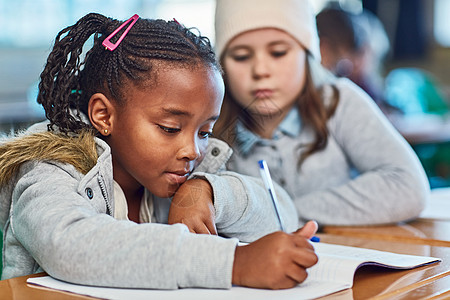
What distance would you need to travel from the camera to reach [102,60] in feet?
3.12

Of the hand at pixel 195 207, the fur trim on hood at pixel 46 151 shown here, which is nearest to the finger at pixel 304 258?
the hand at pixel 195 207

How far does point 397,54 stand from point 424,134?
344cm

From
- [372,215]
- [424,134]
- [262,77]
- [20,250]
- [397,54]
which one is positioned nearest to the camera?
[20,250]

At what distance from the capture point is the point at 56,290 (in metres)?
0.72

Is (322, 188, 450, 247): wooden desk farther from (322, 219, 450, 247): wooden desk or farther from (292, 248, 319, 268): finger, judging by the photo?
(292, 248, 319, 268): finger

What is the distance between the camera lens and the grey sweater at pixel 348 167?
4.27ft

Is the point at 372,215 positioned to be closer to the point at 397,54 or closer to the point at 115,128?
the point at 115,128

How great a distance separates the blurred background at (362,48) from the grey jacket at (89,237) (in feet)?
0.49

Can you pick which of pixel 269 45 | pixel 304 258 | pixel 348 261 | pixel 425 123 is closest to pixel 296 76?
pixel 269 45

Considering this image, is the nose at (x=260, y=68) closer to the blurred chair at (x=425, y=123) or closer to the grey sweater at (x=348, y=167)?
the grey sweater at (x=348, y=167)

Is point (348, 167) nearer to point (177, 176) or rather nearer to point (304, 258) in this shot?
point (177, 176)

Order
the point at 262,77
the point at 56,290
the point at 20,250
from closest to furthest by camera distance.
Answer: the point at 56,290
the point at 20,250
the point at 262,77

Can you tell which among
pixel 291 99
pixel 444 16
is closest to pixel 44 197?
pixel 291 99

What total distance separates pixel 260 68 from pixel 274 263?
78 cm
